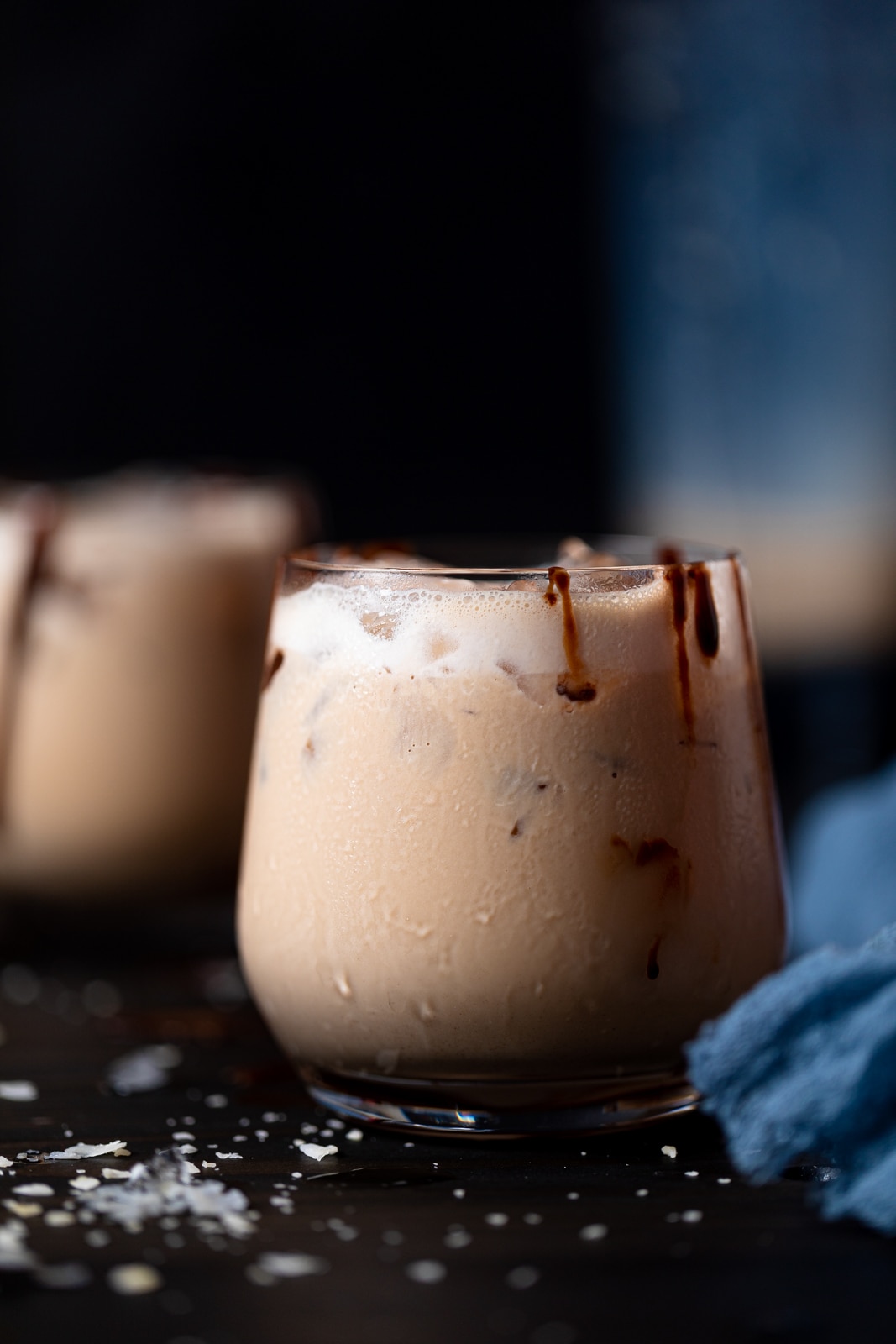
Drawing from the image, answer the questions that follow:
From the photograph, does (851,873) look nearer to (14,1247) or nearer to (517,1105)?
(517,1105)

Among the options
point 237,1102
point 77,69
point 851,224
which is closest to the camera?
point 237,1102

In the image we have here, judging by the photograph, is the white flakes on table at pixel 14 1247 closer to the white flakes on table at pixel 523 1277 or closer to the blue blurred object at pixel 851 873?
the white flakes on table at pixel 523 1277

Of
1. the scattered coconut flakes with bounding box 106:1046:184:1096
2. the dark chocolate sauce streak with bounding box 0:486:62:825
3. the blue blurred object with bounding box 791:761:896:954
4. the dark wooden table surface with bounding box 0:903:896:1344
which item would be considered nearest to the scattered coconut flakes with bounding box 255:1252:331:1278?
the dark wooden table surface with bounding box 0:903:896:1344

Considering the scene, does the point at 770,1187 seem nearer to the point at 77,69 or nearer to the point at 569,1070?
the point at 569,1070

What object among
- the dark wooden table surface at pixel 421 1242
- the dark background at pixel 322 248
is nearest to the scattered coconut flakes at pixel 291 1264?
the dark wooden table surface at pixel 421 1242

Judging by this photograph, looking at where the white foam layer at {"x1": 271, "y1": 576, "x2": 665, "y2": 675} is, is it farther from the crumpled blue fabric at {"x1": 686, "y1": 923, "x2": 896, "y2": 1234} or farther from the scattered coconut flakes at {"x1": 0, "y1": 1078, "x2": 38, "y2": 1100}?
the scattered coconut flakes at {"x1": 0, "y1": 1078, "x2": 38, "y2": 1100}

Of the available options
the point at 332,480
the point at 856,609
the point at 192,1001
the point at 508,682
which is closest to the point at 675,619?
the point at 508,682

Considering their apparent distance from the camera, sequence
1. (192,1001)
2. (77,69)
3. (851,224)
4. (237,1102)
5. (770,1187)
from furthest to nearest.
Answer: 1. (77,69)
2. (851,224)
3. (192,1001)
4. (237,1102)
5. (770,1187)
